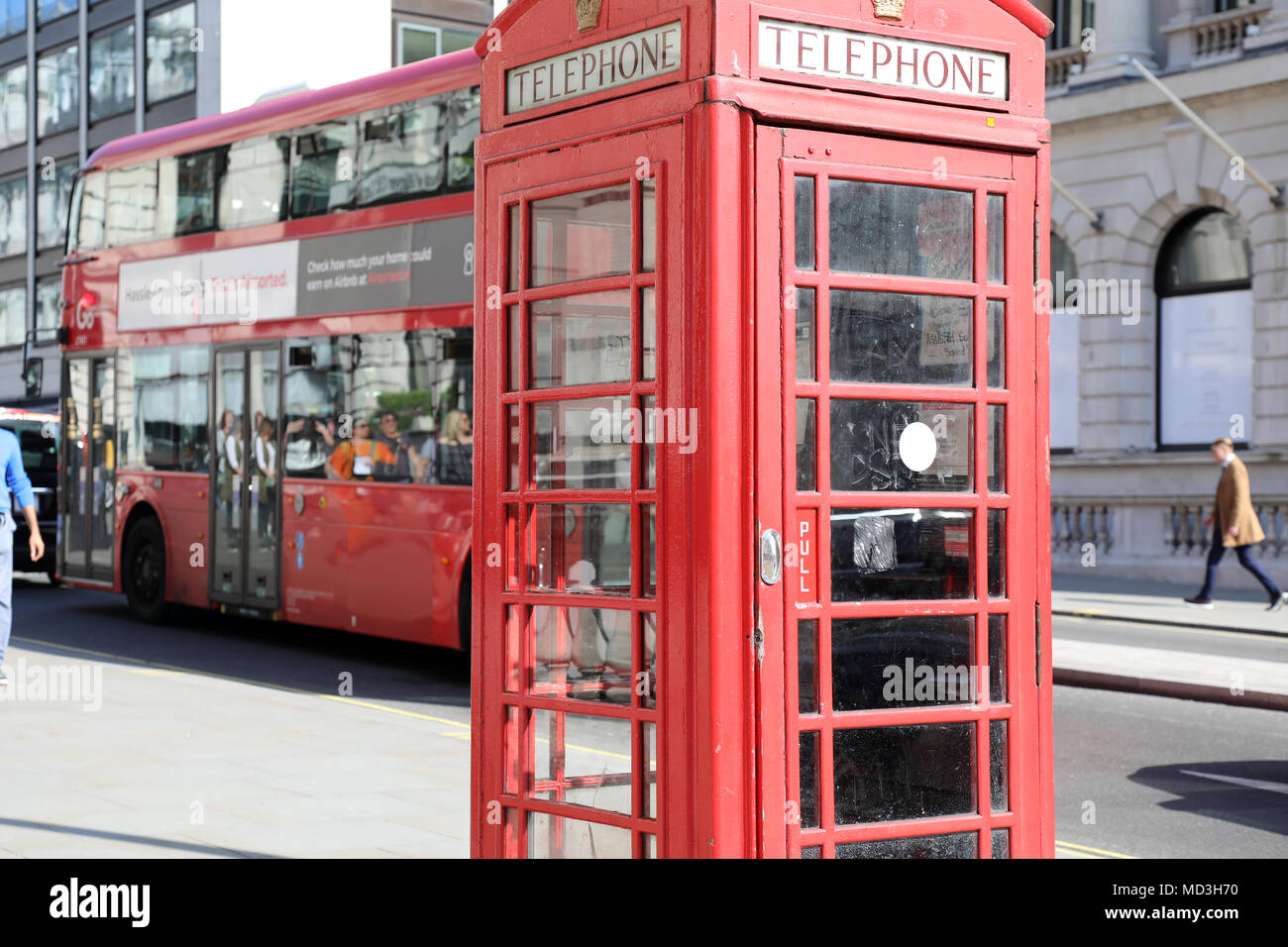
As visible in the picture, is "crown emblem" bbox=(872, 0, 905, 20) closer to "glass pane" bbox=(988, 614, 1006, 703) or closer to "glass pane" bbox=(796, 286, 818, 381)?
"glass pane" bbox=(796, 286, 818, 381)

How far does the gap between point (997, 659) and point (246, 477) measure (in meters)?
10.8

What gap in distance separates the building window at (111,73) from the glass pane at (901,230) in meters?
41.3

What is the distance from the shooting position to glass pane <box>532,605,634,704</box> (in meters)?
3.98

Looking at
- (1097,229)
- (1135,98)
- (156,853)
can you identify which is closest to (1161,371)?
(1097,229)

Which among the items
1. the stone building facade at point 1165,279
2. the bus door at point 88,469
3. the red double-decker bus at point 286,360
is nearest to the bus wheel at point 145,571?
the red double-decker bus at point 286,360

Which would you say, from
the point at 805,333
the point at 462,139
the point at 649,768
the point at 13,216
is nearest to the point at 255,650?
the point at 462,139

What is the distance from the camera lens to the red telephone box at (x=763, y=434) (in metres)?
3.67

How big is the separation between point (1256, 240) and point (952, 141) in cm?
1943

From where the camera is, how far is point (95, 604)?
17688mm

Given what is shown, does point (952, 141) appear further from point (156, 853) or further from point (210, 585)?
point (210, 585)

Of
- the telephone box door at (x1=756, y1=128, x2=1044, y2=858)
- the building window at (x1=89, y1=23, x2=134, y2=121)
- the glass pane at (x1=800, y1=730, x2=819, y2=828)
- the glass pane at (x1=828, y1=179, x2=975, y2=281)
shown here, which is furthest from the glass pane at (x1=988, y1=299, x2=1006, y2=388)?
the building window at (x1=89, y1=23, x2=134, y2=121)

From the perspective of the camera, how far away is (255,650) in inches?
542

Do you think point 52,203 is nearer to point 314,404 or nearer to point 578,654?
point 314,404

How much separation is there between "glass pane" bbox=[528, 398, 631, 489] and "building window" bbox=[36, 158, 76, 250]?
144 feet
